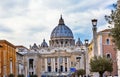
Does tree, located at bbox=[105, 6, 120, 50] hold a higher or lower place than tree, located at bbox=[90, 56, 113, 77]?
higher

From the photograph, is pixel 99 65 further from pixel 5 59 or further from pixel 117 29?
pixel 5 59

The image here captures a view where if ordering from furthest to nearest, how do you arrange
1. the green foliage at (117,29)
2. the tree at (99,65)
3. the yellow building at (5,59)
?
the yellow building at (5,59)
the tree at (99,65)
the green foliage at (117,29)

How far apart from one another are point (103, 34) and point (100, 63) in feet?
139

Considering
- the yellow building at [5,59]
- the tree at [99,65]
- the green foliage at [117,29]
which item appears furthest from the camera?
the yellow building at [5,59]

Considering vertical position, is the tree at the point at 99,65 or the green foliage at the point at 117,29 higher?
the green foliage at the point at 117,29

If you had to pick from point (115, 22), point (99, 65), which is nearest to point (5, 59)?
point (99, 65)

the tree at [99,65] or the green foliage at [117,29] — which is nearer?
the green foliage at [117,29]

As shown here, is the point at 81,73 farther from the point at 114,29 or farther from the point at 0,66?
the point at 114,29

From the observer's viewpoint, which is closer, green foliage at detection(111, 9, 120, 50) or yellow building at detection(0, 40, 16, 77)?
green foliage at detection(111, 9, 120, 50)

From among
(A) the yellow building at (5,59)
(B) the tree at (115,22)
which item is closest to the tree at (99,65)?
(B) the tree at (115,22)

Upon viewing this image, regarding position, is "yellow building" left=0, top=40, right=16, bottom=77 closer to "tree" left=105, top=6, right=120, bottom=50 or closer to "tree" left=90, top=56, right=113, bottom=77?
"tree" left=90, top=56, right=113, bottom=77

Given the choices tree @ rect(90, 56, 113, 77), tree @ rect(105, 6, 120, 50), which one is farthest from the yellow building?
tree @ rect(105, 6, 120, 50)

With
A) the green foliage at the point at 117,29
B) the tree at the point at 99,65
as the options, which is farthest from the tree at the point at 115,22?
the tree at the point at 99,65

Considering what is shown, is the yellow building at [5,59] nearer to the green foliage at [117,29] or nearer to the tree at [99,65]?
the tree at [99,65]
